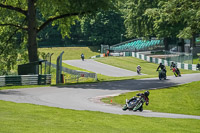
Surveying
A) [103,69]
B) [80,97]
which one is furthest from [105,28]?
[80,97]

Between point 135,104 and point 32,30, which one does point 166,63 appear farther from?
point 135,104

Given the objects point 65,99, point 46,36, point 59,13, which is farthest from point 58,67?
point 46,36

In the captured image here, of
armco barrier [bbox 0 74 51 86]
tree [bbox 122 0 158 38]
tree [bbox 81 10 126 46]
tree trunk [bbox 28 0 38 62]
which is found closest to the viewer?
armco barrier [bbox 0 74 51 86]

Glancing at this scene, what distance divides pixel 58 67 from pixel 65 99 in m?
12.6

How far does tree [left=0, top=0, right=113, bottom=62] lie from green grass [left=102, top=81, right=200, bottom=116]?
10391mm

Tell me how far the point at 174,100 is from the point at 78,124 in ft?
40.8

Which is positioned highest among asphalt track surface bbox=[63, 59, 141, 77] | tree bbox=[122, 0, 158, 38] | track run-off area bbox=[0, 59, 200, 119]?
tree bbox=[122, 0, 158, 38]

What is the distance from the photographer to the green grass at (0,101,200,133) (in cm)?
1212

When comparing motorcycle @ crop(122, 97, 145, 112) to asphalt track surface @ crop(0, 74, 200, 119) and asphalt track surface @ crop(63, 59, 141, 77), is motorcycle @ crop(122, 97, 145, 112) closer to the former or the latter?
asphalt track surface @ crop(0, 74, 200, 119)

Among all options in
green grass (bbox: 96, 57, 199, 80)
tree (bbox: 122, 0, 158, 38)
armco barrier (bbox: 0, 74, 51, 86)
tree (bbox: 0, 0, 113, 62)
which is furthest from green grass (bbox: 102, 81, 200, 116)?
tree (bbox: 122, 0, 158, 38)

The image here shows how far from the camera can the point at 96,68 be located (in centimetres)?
6569

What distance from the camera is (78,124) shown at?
44.8 ft

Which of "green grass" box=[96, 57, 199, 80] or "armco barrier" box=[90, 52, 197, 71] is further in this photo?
"green grass" box=[96, 57, 199, 80]

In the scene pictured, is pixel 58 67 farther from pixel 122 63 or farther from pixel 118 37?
pixel 118 37
